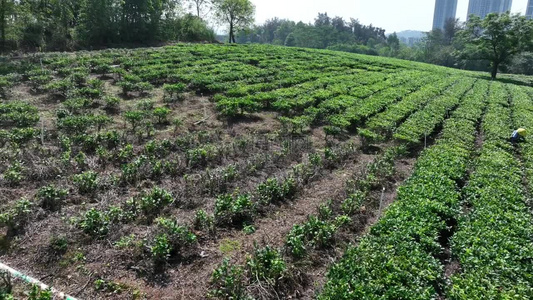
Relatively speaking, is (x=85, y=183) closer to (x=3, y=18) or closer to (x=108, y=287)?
(x=108, y=287)

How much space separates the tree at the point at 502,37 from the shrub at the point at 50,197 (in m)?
46.9

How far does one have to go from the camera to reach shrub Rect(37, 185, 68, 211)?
8.39 meters

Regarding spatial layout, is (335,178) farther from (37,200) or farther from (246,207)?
(37,200)

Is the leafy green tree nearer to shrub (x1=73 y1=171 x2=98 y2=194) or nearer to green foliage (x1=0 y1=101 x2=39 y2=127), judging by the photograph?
green foliage (x1=0 y1=101 x2=39 y2=127)

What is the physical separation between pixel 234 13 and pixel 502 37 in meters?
39.4

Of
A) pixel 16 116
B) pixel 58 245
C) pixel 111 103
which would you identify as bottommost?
pixel 58 245

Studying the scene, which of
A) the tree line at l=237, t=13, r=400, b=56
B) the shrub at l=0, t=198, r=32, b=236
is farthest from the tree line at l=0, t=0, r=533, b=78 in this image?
the tree line at l=237, t=13, r=400, b=56

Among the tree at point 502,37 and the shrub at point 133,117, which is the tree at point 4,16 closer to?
the shrub at point 133,117

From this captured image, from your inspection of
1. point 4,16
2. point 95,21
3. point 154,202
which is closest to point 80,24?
point 95,21

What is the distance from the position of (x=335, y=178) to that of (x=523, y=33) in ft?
133

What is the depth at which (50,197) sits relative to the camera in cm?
841

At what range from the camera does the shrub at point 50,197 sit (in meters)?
8.39

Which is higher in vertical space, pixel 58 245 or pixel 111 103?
pixel 111 103

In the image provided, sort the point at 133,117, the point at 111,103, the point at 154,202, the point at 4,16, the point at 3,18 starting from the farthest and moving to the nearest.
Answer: the point at 4,16 < the point at 3,18 < the point at 111,103 < the point at 133,117 < the point at 154,202
